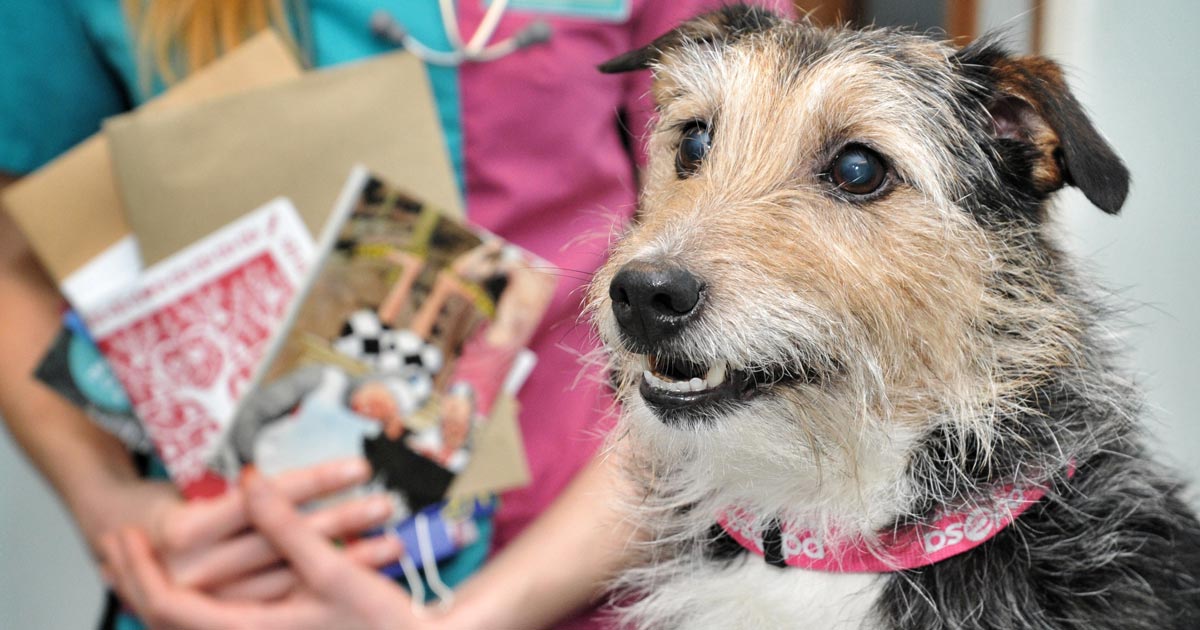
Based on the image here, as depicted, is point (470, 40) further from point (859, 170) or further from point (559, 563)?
point (559, 563)

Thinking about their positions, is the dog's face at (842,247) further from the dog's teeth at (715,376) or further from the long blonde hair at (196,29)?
the long blonde hair at (196,29)

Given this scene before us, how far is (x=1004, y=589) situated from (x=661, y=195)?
64cm

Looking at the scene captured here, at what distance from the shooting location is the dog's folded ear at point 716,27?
1.32 meters

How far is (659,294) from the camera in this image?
38.4 inches

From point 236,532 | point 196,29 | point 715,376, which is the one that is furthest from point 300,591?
point 196,29

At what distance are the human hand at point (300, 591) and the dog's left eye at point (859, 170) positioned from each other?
2.64ft

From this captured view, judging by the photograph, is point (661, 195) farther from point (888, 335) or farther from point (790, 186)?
point (888, 335)

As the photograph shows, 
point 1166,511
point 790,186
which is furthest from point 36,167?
point 1166,511

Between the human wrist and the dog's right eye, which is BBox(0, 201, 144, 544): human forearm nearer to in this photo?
Result: the human wrist

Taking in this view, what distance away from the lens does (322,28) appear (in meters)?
1.44

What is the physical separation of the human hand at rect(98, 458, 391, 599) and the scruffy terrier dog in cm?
44

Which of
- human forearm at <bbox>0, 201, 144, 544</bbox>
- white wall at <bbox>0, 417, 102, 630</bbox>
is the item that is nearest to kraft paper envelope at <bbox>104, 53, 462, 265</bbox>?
human forearm at <bbox>0, 201, 144, 544</bbox>

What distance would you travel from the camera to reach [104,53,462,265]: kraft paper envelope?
132cm

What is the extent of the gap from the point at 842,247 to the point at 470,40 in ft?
2.20
